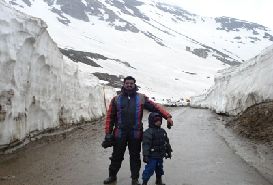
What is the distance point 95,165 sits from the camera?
1077 centimetres

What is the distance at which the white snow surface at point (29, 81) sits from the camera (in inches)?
467

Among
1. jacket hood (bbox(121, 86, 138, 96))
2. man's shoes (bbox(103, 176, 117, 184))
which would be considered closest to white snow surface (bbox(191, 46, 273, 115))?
jacket hood (bbox(121, 86, 138, 96))

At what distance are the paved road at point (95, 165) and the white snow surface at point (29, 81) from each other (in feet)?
2.51

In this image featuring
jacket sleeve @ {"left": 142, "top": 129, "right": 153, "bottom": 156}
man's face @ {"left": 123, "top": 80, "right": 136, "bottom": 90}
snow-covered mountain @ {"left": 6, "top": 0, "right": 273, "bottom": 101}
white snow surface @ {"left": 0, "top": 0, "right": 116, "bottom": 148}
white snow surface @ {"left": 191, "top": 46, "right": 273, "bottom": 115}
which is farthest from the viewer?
snow-covered mountain @ {"left": 6, "top": 0, "right": 273, "bottom": 101}

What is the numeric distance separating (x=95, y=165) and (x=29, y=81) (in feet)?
13.7

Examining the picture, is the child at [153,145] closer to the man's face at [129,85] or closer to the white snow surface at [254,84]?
the man's face at [129,85]

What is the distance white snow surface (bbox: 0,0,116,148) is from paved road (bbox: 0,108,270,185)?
765 mm

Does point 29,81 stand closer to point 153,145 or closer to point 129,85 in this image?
point 129,85

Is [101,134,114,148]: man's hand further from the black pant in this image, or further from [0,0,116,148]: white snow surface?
[0,0,116,148]: white snow surface

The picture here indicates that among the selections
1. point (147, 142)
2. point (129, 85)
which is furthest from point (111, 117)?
point (147, 142)

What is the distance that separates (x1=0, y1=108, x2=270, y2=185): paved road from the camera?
29.6 ft

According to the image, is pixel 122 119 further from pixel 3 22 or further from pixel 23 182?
pixel 3 22

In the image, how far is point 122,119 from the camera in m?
8.71

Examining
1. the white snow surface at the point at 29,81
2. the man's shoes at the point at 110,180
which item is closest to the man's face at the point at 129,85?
the man's shoes at the point at 110,180
